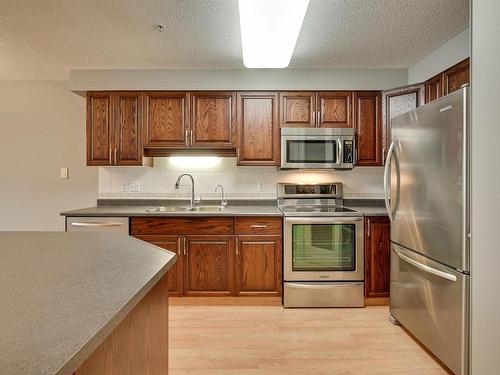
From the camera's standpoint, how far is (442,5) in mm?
2150

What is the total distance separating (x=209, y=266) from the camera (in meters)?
2.95

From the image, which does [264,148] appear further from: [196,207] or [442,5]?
[442,5]

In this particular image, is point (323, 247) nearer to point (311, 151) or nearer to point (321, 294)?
point (321, 294)

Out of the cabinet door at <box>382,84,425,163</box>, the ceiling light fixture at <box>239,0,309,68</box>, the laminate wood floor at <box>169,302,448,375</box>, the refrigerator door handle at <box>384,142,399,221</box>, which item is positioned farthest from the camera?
the cabinet door at <box>382,84,425,163</box>

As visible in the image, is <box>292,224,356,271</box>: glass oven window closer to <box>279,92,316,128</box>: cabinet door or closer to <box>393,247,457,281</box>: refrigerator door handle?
<box>393,247,457,281</box>: refrigerator door handle

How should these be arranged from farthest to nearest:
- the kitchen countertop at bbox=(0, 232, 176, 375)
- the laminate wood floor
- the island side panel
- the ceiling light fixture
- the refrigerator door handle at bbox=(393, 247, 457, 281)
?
the laminate wood floor, the refrigerator door handle at bbox=(393, 247, 457, 281), the ceiling light fixture, the island side panel, the kitchen countertop at bbox=(0, 232, 176, 375)

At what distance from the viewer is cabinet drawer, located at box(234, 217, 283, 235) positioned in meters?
2.94

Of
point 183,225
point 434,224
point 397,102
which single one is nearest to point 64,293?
point 434,224

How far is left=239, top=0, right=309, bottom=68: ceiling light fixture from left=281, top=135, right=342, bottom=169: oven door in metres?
0.92

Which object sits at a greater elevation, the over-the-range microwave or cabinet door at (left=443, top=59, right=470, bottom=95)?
cabinet door at (left=443, top=59, right=470, bottom=95)

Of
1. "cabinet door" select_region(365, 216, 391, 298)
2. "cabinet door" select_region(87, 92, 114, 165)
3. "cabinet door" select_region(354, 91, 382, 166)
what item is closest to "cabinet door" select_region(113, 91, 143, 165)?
"cabinet door" select_region(87, 92, 114, 165)

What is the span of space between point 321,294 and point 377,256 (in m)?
0.62

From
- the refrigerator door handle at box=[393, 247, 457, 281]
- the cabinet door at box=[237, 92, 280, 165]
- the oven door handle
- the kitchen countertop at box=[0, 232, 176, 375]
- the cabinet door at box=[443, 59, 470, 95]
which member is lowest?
the refrigerator door handle at box=[393, 247, 457, 281]

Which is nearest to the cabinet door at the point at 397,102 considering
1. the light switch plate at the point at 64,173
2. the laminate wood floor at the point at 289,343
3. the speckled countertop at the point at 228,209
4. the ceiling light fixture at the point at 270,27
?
the speckled countertop at the point at 228,209
